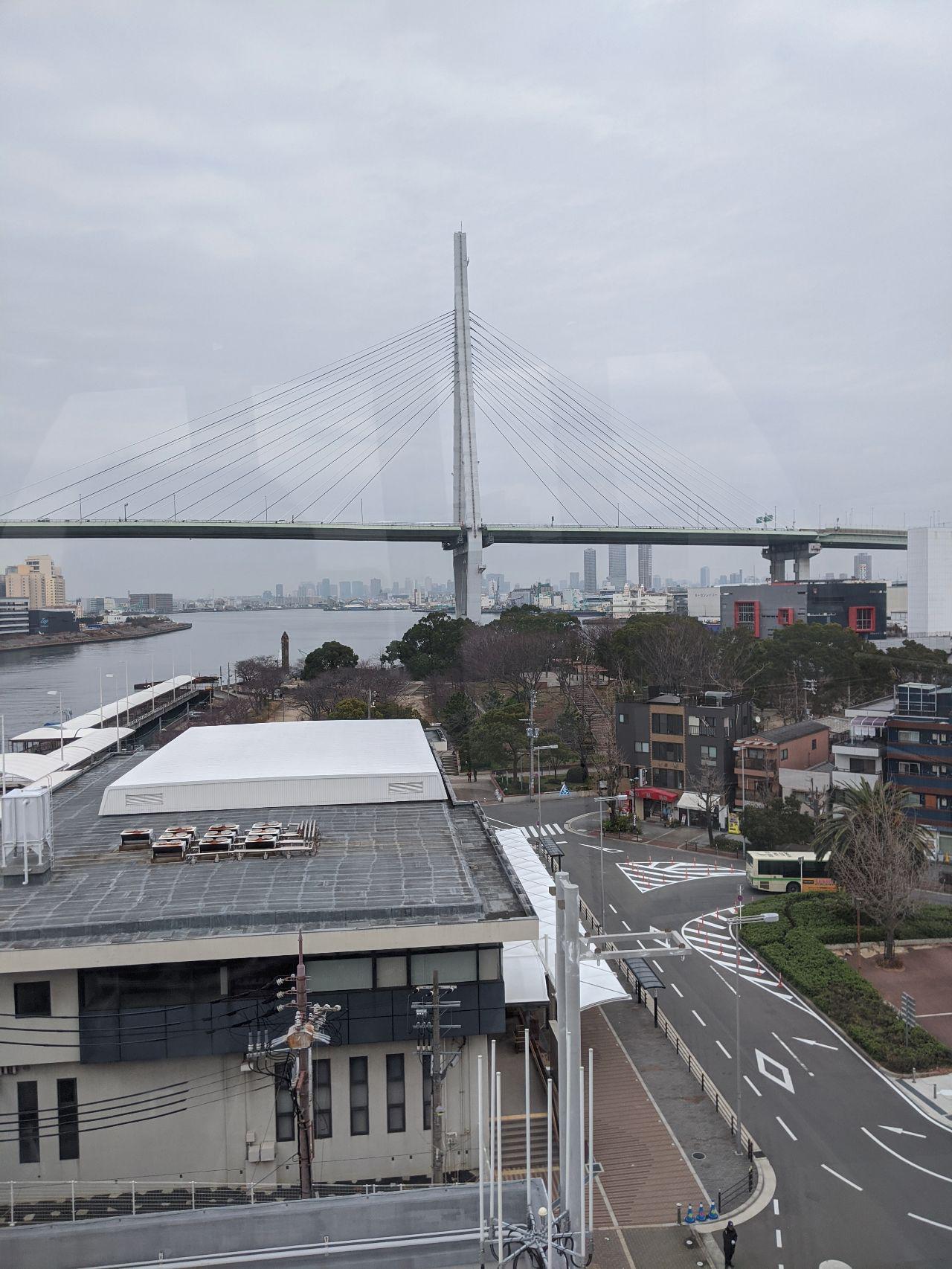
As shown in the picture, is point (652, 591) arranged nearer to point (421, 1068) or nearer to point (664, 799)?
point (664, 799)

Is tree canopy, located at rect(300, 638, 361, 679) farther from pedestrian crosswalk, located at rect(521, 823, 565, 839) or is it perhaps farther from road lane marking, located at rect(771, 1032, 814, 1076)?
road lane marking, located at rect(771, 1032, 814, 1076)

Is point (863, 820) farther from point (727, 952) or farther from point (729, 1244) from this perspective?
point (729, 1244)

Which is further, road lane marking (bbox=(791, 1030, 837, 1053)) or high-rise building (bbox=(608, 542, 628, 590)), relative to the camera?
high-rise building (bbox=(608, 542, 628, 590))

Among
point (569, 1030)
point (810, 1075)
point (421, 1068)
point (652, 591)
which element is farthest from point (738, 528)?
point (569, 1030)

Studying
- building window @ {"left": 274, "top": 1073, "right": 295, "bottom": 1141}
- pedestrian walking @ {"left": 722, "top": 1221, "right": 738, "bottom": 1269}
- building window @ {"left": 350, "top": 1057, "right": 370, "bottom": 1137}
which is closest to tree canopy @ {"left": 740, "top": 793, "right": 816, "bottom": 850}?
pedestrian walking @ {"left": 722, "top": 1221, "right": 738, "bottom": 1269}

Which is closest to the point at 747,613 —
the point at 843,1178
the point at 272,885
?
the point at 843,1178
